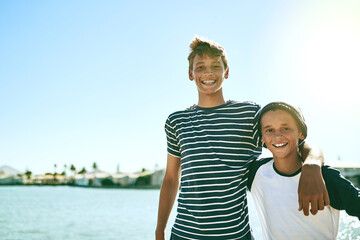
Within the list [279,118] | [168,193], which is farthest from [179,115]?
[279,118]

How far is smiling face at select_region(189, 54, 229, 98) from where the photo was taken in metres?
2.39

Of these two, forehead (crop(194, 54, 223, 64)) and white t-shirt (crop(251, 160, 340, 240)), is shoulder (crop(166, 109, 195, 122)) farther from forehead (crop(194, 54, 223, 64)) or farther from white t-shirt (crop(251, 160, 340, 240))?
white t-shirt (crop(251, 160, 340, 240))

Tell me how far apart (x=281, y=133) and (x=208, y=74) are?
28.7 inches

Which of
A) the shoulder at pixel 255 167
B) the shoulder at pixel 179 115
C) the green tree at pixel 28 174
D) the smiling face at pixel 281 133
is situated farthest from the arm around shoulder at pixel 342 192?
the green tree at pixel 28 174

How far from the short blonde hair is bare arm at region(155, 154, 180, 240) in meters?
0.85

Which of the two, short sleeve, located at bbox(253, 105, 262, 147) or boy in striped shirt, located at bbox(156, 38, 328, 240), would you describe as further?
short sleeve, located at bbox(253, 105, 262, 147)

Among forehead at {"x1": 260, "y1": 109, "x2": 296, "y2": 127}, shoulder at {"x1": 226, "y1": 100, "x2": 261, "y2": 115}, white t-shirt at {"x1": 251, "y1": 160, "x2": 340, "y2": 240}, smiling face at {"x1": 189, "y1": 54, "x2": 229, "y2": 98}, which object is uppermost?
smiling face at {"x1": 189, "y1": 54, "x2": 229, "y2": 98}

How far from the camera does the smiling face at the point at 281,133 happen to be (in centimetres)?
206

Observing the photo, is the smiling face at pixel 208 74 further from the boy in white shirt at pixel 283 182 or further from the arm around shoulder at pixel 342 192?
the arm around shoulder at pixel 342 192

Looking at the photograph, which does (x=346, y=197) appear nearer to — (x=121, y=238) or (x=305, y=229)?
(x=305, y=229)

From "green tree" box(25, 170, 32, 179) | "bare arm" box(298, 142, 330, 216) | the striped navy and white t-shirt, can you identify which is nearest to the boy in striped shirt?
the striped navy and white t-shirt

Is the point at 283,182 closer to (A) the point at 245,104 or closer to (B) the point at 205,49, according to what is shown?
(A) the point at 245,104

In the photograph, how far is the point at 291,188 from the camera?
6.49 feet

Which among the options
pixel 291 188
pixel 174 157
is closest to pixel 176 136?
pixel 174 157
